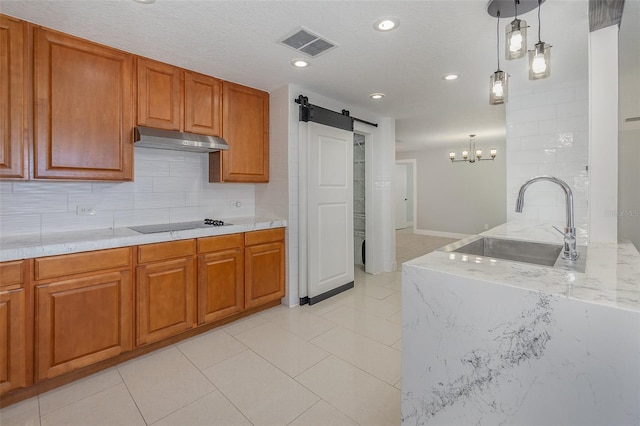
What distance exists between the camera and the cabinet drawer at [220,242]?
2.55 m

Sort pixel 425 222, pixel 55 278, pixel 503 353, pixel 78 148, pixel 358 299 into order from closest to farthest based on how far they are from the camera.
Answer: pixel 503 353
pixel 55 278
pixel 78 148
pixel 358 299
pixel 425 222

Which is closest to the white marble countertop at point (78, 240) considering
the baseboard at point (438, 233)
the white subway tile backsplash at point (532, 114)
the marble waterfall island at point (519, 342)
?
the marble waterfall island at point (519, 342)

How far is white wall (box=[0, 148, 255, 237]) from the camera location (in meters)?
2.18

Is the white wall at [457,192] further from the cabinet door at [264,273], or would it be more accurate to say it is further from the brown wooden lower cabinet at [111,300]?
the brown wooden lower cabinet at [111,300]

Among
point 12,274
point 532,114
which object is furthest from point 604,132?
point 12,274

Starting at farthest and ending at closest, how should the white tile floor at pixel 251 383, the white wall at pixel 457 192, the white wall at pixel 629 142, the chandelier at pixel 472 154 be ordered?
the white wall at pixel 457 192 < the chandelier at pixel 472 154 < the white wall at pixel 629 142 < the white tile floor at pixel 251 383

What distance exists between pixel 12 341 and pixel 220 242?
54.4 inches

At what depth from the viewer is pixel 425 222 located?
8.16 meters

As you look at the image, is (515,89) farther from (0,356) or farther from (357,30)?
(0,356)

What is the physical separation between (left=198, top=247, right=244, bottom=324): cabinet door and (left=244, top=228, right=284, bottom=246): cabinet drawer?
0.13m

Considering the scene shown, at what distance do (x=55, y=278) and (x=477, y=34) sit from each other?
3202 mm

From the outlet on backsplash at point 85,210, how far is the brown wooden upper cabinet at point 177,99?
81cm

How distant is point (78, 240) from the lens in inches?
77.2

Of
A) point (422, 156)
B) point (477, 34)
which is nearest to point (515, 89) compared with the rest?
point (477, 34)
